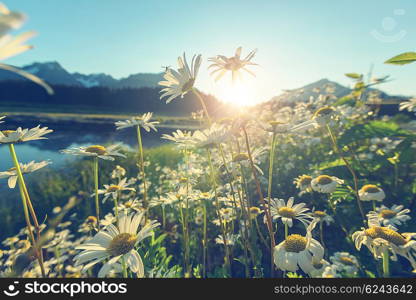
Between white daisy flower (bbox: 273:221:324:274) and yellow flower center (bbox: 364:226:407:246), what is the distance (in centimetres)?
31

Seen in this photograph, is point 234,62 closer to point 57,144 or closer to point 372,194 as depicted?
point 372,194

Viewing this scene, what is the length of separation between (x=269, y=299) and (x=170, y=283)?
0.39m

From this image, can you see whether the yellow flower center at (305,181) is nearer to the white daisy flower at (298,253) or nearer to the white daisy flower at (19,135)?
the white daisy flower at (298,253)

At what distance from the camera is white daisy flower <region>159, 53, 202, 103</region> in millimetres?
1398

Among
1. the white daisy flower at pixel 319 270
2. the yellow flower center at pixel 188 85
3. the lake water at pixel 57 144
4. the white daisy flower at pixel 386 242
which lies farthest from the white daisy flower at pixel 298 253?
the lake water at pixel 57 144

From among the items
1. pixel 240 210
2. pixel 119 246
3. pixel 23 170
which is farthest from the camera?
pixel 240 210

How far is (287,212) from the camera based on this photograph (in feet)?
5.11

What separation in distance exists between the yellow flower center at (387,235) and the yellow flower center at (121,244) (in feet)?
3.52

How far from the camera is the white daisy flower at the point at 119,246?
1.00 meters

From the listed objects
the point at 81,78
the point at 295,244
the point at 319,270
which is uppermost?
the point at 81,78

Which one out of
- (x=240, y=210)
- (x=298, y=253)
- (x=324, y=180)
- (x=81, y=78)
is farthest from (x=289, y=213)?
(x=81, y=78)

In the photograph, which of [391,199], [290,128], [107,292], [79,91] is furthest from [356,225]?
[79,91]

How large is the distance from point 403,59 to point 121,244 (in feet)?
4.84

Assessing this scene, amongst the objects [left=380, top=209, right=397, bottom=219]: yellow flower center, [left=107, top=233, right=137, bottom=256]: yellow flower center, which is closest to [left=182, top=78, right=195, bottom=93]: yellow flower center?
[left=107, top=233, right=137, bottom=256]: yellow flower center
